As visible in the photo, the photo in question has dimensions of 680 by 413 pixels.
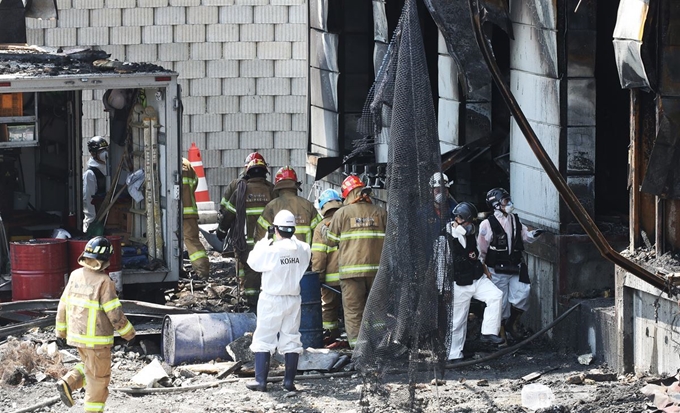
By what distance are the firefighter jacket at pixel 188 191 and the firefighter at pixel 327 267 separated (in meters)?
1.90

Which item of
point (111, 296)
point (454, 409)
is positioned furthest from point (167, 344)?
point (454, 409)

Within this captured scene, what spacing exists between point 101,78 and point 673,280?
602 cm

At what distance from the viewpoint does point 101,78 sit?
14.1 meters

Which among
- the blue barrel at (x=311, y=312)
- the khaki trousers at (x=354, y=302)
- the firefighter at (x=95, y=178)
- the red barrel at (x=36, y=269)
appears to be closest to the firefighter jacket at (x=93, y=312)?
the blue barrel at (x=311, y=312)

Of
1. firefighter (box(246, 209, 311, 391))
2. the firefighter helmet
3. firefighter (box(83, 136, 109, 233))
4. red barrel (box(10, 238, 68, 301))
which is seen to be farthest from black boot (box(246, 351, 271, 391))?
firefighter (box(83, 136, 109, 233))

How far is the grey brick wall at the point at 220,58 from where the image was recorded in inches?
814

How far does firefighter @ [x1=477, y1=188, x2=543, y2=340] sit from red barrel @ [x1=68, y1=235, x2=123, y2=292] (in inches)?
137

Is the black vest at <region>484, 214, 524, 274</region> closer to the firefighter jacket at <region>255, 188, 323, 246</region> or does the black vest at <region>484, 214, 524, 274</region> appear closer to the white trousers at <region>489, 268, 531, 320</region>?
the white trousers at <region>489, 268, 531, 320</region>

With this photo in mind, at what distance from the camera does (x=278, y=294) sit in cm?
1197

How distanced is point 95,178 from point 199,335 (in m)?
3.97

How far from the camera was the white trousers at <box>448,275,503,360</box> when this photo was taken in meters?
13.1

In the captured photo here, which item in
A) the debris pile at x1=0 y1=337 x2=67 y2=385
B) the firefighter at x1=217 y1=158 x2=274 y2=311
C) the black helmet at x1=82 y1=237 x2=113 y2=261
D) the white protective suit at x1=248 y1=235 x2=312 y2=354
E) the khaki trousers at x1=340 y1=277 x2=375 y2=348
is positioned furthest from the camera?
the firefighter at x1=217 y1=158 x2=274 y2=311

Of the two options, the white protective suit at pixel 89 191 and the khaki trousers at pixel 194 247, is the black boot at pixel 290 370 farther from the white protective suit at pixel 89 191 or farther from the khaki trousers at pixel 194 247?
the white protective suit at pixel 89 191

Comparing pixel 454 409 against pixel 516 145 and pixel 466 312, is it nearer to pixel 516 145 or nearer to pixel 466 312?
pixel 466 312
